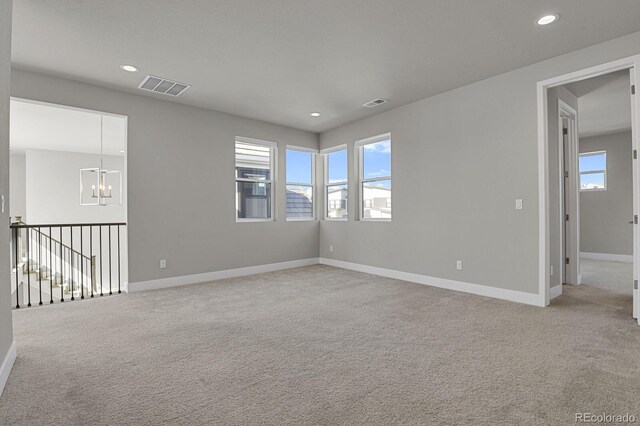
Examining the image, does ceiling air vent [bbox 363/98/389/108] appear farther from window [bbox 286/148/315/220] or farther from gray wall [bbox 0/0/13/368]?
gray wall [bbox 0/0/13/368]

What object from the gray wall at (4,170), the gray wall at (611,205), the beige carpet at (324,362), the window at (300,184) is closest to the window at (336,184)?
the window at (300,184)

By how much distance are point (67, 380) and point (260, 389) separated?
1.27 metres

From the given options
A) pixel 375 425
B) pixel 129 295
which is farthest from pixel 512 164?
pixel 129 295

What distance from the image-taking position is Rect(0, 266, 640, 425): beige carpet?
178 centimetres

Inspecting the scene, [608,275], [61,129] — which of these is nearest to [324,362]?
[608,275]

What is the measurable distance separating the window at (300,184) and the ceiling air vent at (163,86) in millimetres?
2469

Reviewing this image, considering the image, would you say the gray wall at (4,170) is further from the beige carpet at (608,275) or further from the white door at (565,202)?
the beige carpet at (608,275)

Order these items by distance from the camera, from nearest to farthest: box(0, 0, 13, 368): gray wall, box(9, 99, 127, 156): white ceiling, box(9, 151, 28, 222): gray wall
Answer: box(0, 0, 13, 368): gray wall < box(9, 99, 127, 156): white ceiling < box(9, 151, 28, 222): gray wall

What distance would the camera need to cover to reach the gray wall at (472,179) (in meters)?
3.77

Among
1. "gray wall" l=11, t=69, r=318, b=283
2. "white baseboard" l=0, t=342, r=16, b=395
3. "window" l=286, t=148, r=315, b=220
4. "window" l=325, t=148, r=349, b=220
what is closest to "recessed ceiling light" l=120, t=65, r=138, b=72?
"gray wall" l=11, t=69, r=318, b=283

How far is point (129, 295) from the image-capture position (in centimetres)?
436

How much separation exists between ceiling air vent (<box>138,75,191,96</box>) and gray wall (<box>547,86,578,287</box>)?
4694mm

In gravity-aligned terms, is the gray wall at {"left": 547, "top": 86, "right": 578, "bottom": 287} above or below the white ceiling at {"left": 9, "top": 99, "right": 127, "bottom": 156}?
below

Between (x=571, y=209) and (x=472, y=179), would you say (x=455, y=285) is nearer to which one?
(x=472, y=179)
